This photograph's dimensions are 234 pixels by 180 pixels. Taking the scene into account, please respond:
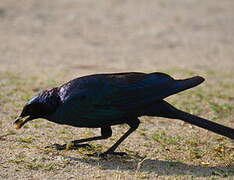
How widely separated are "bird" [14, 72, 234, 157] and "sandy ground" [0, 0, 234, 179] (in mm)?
353

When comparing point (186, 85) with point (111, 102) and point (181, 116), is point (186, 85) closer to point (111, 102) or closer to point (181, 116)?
point (181, 116)

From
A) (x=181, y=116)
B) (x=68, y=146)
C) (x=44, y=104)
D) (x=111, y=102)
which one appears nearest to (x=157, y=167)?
(x=181, y=116)

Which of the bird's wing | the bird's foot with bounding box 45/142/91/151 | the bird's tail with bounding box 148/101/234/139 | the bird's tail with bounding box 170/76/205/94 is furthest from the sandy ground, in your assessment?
the bird's tail with bounding box 170/76/205/94

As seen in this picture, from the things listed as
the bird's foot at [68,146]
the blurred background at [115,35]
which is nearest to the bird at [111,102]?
the bird's foot at [68,146]

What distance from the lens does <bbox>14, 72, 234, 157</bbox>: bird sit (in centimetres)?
502

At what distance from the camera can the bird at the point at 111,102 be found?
Result: 16.5ft

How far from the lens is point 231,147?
568cm

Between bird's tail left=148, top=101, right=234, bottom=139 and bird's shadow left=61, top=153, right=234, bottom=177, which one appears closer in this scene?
bird's shadow left=61, top=153, right=234, bottom=177

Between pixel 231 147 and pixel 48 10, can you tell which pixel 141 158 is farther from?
pixel 48 10

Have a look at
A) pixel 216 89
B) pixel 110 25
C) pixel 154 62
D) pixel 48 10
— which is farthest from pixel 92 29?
pixel 216 89

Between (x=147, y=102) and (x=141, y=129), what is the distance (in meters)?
1.17

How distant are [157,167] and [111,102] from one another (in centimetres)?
70

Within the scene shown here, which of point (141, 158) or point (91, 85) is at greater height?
point (91, 85)

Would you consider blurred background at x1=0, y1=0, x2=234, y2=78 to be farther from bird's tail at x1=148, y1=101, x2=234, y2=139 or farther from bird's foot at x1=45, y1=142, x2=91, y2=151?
bird's tail at x1=148, y1=101, x2=234, y2=139
